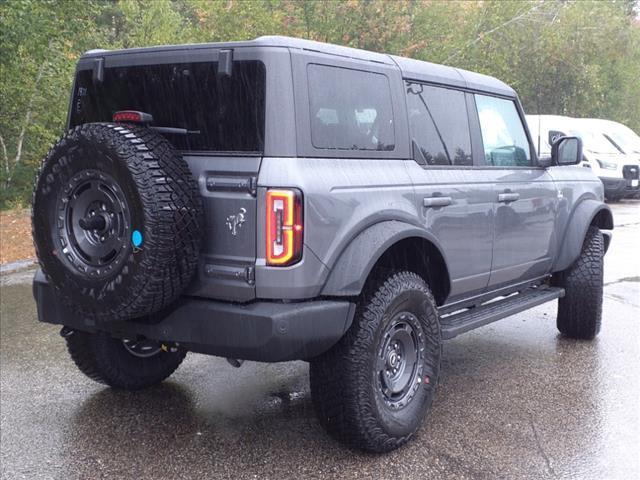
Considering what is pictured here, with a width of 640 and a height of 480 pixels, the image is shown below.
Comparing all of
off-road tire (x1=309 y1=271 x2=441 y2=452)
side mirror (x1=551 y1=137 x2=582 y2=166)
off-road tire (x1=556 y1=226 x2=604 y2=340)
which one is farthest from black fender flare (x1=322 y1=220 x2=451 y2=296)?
off-road tire (x1=556 y1=226 x2=604 y2=340)

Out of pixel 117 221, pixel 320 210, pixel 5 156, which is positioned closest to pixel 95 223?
pixel 117 221

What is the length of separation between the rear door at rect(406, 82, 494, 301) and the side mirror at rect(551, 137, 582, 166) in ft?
3.12

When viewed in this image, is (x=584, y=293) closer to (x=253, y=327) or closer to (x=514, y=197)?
(x=514, y=197)

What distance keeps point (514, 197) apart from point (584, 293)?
4.27 feet

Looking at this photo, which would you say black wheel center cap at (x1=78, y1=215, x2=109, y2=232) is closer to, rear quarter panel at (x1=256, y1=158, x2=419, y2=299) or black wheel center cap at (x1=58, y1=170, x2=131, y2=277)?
black wheel center cap at (x1=58, y1=170, x2=131, y2=277)

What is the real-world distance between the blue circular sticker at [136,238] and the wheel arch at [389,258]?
864 mm

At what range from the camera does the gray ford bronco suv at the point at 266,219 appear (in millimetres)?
3168

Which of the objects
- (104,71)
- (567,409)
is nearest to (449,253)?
(567,409)

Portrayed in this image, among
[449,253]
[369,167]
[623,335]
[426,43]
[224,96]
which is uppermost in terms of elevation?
[426,43]

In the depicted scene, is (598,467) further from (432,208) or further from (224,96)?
(224,96)

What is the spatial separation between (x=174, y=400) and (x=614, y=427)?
2587 millimetres

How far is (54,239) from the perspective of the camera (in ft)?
11.2

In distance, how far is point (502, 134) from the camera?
5.06 meters

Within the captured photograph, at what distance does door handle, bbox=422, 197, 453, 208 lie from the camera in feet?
12.9
